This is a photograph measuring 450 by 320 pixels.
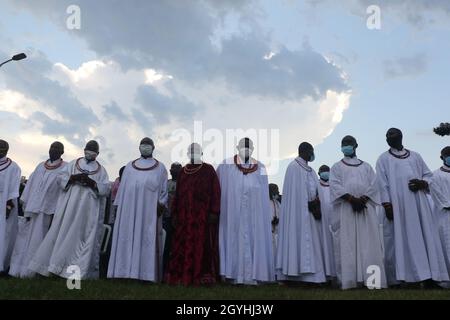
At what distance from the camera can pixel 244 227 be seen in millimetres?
9086

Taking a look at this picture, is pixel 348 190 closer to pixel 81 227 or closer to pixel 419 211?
pixel 419 211

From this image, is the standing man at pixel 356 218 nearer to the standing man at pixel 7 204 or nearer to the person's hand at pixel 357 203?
the person's hand at pixel 357 203

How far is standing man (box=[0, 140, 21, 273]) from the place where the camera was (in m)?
9.92

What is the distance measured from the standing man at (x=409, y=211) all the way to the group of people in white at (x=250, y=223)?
2cm

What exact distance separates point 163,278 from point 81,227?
6.30 feet

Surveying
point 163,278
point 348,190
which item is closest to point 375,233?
point 348,190

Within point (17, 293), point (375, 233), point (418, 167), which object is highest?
point (418, 167)

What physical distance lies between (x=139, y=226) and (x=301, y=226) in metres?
3.04

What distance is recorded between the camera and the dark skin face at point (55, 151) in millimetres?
10500

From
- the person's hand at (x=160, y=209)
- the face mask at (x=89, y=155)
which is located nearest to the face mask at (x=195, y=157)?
the person's hand at (x=160, y=209)

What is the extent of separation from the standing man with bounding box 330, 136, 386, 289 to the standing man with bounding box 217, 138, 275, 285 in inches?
53.2

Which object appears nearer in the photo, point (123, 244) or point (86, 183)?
point (123, 244)

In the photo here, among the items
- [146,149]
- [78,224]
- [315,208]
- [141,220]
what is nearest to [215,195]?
[141,220]
